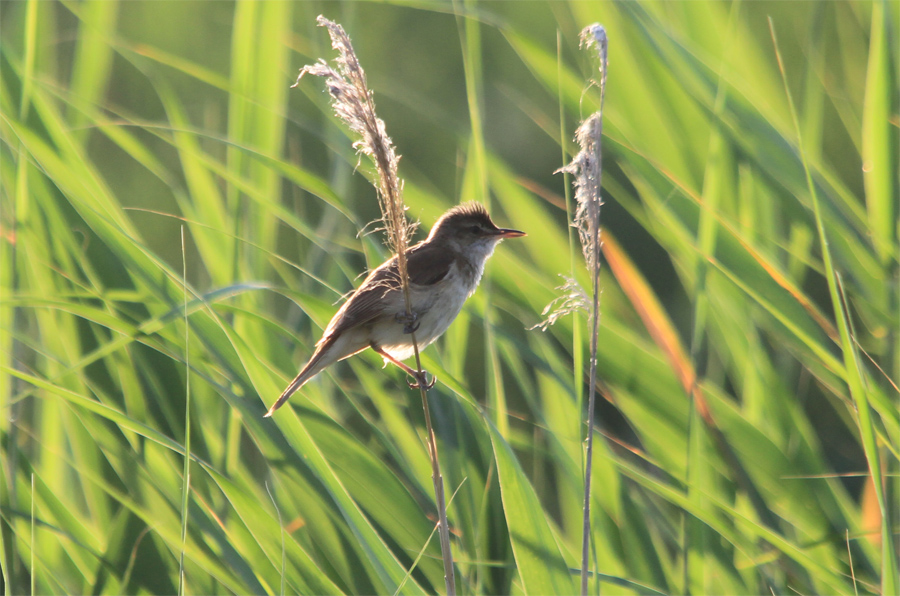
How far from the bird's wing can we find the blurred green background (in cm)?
8

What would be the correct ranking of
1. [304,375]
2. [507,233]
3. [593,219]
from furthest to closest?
1. [507,233]
2. [304,375]
3. [593,219]

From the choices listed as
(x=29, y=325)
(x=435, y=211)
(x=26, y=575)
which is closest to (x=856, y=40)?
(x=435, y=211)

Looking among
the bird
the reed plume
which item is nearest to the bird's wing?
the bird

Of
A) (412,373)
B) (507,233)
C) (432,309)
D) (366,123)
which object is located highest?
(366,123)

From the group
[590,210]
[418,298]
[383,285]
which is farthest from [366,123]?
[418,298]

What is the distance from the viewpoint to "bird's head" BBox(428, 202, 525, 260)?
2432mm

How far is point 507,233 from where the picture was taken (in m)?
2.41

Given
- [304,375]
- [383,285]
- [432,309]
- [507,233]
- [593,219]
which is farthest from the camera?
[507,233]

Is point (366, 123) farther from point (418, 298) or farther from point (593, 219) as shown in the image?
point (418, 298)

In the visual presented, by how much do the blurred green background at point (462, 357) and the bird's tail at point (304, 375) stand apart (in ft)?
0.12

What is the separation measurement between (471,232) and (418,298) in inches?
12.1

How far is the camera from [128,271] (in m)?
1.97

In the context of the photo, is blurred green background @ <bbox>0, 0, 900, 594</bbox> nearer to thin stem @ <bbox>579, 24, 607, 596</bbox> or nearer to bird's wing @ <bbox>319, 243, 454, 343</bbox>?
bird's wing @ <bbox>319, 243, 454, 343</bbox>

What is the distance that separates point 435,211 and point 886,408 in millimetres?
1158
